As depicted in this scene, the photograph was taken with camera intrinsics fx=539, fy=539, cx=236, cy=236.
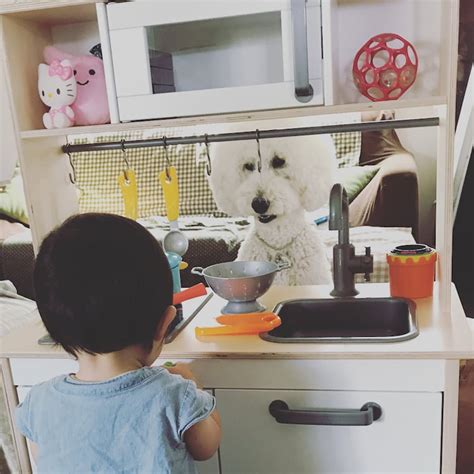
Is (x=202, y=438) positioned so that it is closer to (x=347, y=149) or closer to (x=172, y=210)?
(x=172, y=210)

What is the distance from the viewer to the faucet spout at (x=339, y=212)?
126 centimetres

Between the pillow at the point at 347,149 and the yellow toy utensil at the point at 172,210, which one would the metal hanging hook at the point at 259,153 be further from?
the pillow at the point at 347,149

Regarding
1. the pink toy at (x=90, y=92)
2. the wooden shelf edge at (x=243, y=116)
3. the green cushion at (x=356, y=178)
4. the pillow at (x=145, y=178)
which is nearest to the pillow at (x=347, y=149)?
the green cushion at (x=356, y=178)

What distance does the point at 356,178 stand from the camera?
7.04 feet

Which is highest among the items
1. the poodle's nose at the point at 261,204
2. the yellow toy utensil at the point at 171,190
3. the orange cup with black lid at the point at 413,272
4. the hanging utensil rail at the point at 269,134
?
the hanging utensil rail at the point at 269,134

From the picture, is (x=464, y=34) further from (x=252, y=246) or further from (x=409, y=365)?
(x=409, y=365)

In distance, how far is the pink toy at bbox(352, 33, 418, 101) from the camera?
1203 millimetres

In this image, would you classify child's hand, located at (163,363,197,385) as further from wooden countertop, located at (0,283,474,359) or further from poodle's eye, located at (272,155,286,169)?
poodle's eye, located at (272,155,286,169)

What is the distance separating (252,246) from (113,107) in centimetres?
57

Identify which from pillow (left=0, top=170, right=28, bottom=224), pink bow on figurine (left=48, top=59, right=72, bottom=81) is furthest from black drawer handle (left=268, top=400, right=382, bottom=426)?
pillow (left=0, top=170, right=28, bottom=224)

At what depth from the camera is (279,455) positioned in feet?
3.63

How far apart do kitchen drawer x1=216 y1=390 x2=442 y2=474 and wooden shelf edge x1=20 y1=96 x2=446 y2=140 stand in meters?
0.58

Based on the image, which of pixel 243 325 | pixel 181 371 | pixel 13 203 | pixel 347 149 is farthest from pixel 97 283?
pixel 13 203

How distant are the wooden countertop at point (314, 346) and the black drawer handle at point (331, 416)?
10cm
